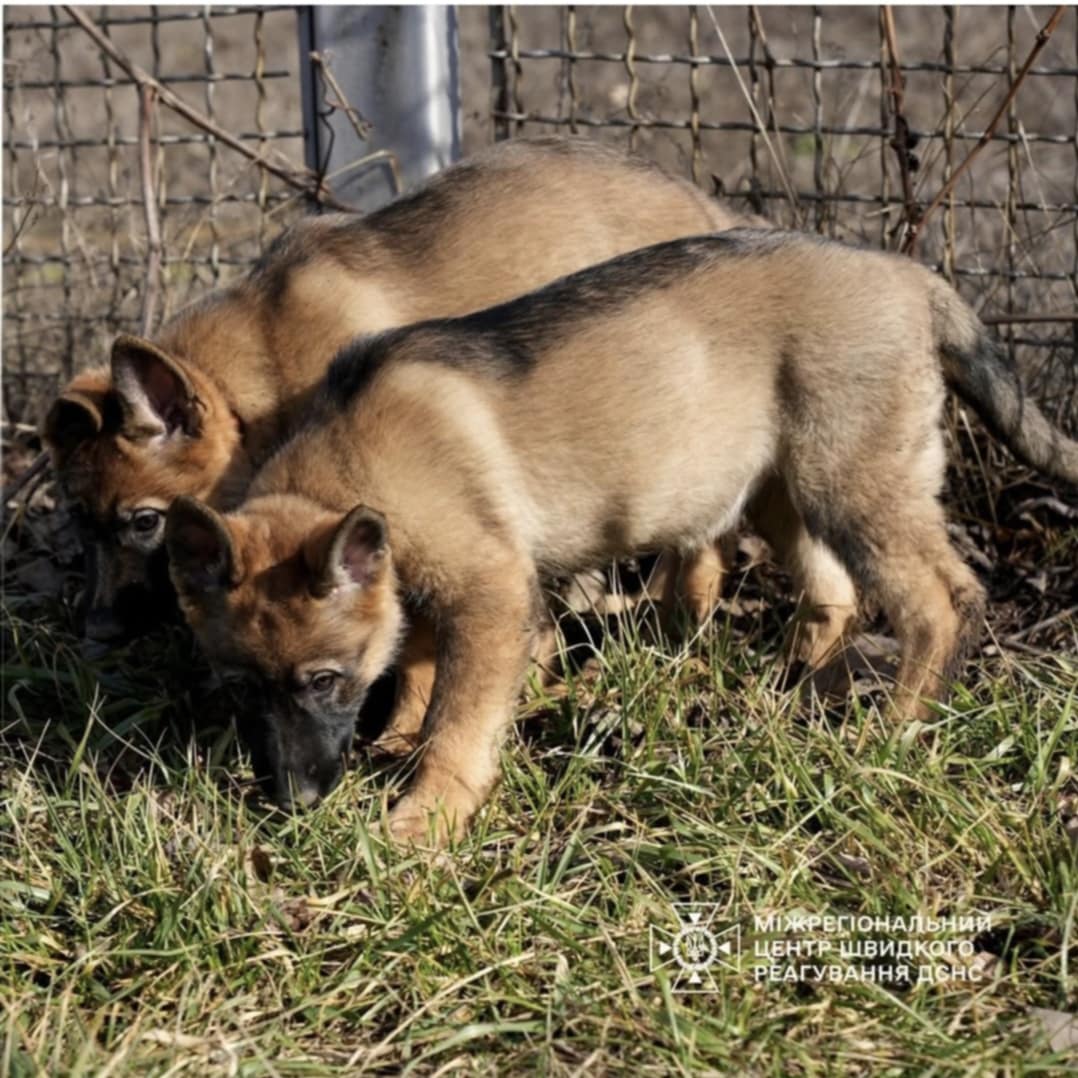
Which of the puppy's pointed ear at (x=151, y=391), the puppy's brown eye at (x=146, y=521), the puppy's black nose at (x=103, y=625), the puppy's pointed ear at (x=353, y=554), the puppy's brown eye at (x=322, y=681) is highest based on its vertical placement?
the puppy's pointed ear at (x=151, y=391)

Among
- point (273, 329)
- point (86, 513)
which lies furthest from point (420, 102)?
point (86, 513)

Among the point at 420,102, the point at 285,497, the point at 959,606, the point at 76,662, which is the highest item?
the point at 420,102

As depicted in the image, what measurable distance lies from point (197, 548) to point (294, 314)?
4.51ft

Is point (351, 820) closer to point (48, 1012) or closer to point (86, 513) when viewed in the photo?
point (48, 1012)

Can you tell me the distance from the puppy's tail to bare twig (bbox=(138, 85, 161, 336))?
2951 mm

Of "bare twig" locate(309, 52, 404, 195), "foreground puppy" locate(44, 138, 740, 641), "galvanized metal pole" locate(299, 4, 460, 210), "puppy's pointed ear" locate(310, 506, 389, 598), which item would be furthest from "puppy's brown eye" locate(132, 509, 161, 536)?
"bare twig" locate(309, 52, 404, 195)

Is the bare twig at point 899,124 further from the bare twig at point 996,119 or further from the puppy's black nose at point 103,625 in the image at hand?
the puppy's black nose at point 103,625

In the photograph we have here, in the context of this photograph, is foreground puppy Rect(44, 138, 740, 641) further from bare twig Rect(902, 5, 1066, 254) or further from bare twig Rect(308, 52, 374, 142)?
bare twig Rect(308, 52, 374, 142)

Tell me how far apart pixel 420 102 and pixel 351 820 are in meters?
3.43

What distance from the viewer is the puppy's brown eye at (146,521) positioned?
5.43m

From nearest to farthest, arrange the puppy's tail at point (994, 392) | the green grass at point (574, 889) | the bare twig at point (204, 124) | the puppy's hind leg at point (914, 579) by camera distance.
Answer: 1. the green grass at point (574, 889)
2. the puppy's hind leg at point (914, 579)
3. the puppy's tail at point (994, 392)
4. the bare twig at point (204, 124)

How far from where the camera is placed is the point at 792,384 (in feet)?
16.7

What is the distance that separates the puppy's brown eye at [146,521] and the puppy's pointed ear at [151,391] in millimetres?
244

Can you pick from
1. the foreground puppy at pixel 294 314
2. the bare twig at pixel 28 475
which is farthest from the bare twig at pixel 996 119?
the bare twig at pixel 28 475
